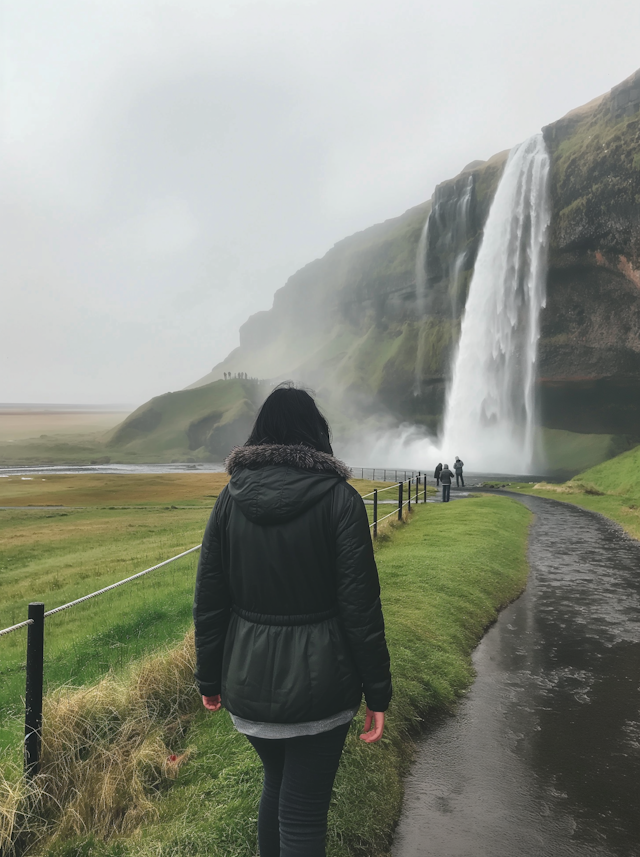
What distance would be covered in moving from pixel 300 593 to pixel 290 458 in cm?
66

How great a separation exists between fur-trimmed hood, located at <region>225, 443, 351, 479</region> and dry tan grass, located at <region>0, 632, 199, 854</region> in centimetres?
290

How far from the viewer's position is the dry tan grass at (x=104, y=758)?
13.2ft

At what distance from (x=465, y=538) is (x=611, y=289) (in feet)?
207

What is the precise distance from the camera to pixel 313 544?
2.83m

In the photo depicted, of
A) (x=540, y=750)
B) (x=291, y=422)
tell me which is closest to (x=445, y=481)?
(x=540, y=750)

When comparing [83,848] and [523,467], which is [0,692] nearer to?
[83,848]

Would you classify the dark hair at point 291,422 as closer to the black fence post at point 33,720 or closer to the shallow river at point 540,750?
the black fence post at point 33,720

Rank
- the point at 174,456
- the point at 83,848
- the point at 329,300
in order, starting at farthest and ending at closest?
the point at 329,300
the point at 174,456
the point at 83,848

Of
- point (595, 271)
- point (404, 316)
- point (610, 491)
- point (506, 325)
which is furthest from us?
point (404, 316)

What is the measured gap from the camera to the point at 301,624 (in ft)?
9.46

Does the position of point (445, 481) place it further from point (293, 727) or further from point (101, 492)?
point (101, 492)

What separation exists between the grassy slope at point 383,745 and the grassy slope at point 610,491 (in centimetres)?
1185

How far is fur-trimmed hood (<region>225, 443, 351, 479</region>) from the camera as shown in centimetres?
294

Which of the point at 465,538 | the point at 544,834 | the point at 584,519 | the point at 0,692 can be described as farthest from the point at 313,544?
the point at 584,519
